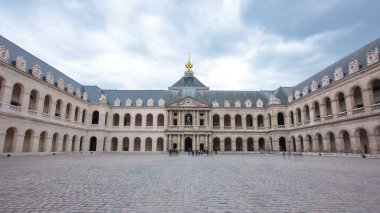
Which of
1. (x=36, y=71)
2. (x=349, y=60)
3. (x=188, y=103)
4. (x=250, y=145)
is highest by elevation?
(x=349, y=60)

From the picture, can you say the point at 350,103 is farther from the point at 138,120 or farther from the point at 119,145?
the point at 119,145

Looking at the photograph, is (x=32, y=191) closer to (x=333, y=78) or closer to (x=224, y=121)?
(x=333, y=78)

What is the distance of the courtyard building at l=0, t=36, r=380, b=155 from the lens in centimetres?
2886

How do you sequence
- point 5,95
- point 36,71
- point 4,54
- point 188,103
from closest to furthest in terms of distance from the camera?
point 5,95 < point 4,54 < point 36,71 < point 188,103

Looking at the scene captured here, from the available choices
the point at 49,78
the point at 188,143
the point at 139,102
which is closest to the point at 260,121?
the point at 188,143

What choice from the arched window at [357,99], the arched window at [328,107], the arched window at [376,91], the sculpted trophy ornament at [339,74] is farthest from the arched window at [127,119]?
the arched window at [376,91]

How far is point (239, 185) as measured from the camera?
29.9ft

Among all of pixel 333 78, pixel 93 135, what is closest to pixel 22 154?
pixel 93 135

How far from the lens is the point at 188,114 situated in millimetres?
54250

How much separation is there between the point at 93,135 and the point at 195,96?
25.3 meters

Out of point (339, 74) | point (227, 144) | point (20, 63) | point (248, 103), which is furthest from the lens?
point (227, 144)

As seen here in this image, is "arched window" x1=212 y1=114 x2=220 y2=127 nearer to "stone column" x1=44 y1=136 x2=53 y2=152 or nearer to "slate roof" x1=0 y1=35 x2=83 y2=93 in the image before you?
"slate roof" x1=0 y1=35 x2=83 y2=93

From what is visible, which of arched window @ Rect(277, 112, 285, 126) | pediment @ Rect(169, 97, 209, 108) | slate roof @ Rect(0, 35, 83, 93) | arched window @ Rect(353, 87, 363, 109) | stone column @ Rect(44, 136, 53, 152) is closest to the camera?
slate roof @ Rect(0, 35, 83, 93)

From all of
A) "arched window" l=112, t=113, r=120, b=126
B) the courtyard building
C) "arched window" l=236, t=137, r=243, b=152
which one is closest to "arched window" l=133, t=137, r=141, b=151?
the courtyard building
